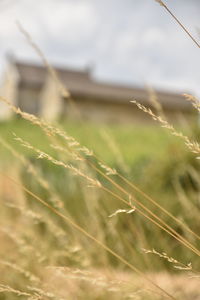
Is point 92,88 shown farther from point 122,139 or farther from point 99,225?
point 99,225

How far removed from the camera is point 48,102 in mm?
32562

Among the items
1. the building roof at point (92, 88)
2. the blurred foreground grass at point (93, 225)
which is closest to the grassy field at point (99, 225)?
the blurred foreground grass at point (93, 225)

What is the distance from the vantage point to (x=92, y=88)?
3269 centimetres

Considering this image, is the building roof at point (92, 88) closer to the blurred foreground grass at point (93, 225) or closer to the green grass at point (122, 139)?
the green grass at point (122, 139)

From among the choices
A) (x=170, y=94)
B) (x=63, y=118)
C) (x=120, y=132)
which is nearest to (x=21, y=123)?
(x=63, y=118)

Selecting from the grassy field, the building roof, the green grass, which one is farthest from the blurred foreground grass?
the building roof

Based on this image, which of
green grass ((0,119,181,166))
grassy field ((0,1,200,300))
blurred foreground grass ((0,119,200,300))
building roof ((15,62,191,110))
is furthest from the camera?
building roof ((15,62,191,110))

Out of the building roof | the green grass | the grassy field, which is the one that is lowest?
the grassy field

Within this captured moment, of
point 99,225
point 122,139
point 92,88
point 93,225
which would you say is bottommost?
point 99,225

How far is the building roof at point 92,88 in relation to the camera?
101 ft

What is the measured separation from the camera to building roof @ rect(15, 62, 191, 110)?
101 feet

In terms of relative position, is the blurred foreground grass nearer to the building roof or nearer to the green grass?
the green grass

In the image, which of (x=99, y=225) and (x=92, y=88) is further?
(x=92, y=88)

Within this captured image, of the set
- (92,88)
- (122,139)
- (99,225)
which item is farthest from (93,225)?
(92,88)
